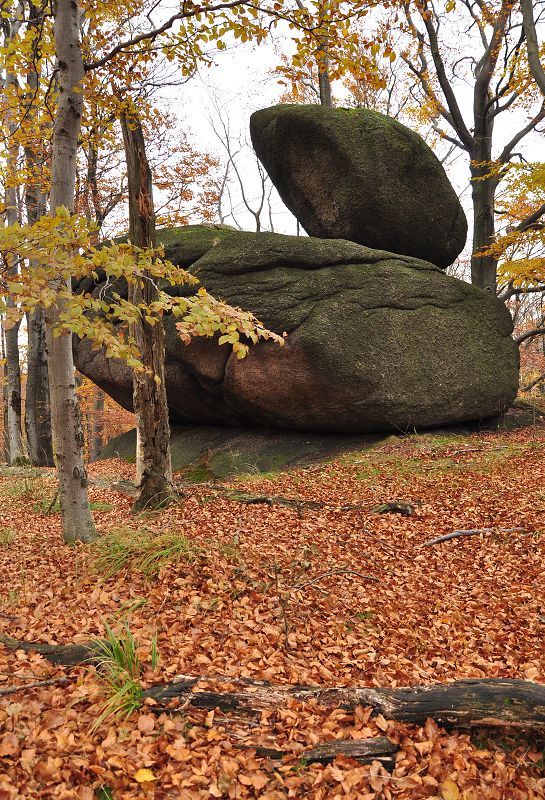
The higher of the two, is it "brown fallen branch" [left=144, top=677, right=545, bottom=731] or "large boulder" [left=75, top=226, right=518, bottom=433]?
"large boulder" [left=75, top=226, right=518, bottom=433]

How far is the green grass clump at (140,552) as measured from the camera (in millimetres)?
4934

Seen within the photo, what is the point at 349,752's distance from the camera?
280 cm

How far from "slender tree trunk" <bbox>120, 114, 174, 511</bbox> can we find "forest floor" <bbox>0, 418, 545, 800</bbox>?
630 millimetres

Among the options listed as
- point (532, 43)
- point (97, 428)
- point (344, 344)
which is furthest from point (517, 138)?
point (97, 428)

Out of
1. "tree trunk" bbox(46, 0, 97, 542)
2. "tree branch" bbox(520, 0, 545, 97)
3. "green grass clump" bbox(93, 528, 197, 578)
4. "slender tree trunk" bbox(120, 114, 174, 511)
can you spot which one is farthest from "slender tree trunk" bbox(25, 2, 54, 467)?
"tree branch" bbox(520, 0, 545, 97)

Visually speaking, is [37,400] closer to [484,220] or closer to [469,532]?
[469,532]

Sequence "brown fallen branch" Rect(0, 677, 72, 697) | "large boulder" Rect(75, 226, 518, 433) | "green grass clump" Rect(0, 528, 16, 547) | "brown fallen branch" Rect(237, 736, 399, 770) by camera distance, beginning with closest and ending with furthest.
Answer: "brown fallen branch" Rect(237, 736, 399, 770)
"brown fallen branch" Rect(0, 677, 72, 697)
"green grass clump" Rect(0, 528, 16, 547)
"large boulder" Rect(75, 226, 518, 433)

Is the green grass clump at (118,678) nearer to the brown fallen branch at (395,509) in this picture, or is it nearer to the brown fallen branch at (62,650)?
the brown fallen branch at (62,650)

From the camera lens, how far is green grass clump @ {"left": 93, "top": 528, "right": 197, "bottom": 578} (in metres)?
4.93

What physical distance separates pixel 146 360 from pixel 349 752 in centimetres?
544

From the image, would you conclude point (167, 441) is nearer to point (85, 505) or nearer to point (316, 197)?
point (85, 505)

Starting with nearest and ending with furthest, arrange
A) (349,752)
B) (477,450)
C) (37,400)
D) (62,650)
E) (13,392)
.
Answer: (349,752) → (62,650) → (477,450) → (13,392) → (37,400)

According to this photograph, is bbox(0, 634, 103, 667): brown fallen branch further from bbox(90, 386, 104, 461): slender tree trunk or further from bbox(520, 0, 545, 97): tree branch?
bbox(90, 386, 104, 461): slender tree trunk

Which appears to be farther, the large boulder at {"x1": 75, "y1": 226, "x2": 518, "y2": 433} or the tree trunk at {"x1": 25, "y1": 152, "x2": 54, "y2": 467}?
the tree trunk at {"x1": 25, "y1": 152, "x2": 54, "y2": 467}
